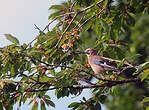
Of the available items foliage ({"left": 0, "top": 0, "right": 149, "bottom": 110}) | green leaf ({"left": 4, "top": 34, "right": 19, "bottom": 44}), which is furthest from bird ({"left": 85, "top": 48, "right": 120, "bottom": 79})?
green leaf ({"left": 4, "top": 34, "right": 19, "bottom": 44})

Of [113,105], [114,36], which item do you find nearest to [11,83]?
[114,36]

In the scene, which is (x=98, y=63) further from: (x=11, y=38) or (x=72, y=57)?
(x=11, y=38)

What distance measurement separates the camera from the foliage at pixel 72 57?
427 centimetres

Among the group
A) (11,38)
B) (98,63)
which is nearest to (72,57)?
(98,63)

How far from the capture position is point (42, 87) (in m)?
4.81

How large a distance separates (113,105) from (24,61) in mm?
4008

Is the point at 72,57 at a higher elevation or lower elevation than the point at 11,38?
lower

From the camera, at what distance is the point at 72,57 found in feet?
18.1

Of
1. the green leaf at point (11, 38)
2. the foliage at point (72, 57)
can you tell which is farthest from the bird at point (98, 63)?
the green leaf at point (11, 38)

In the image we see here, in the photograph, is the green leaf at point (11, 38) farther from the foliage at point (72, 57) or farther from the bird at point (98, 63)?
the bird at point (98, 63)

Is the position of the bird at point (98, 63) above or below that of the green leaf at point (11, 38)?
below

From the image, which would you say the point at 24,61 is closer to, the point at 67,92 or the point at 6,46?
the point at 6,46

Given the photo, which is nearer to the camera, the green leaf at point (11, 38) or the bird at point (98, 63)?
the green leaf at point (11, 38)

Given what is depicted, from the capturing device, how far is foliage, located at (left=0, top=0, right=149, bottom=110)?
427 centimetres
